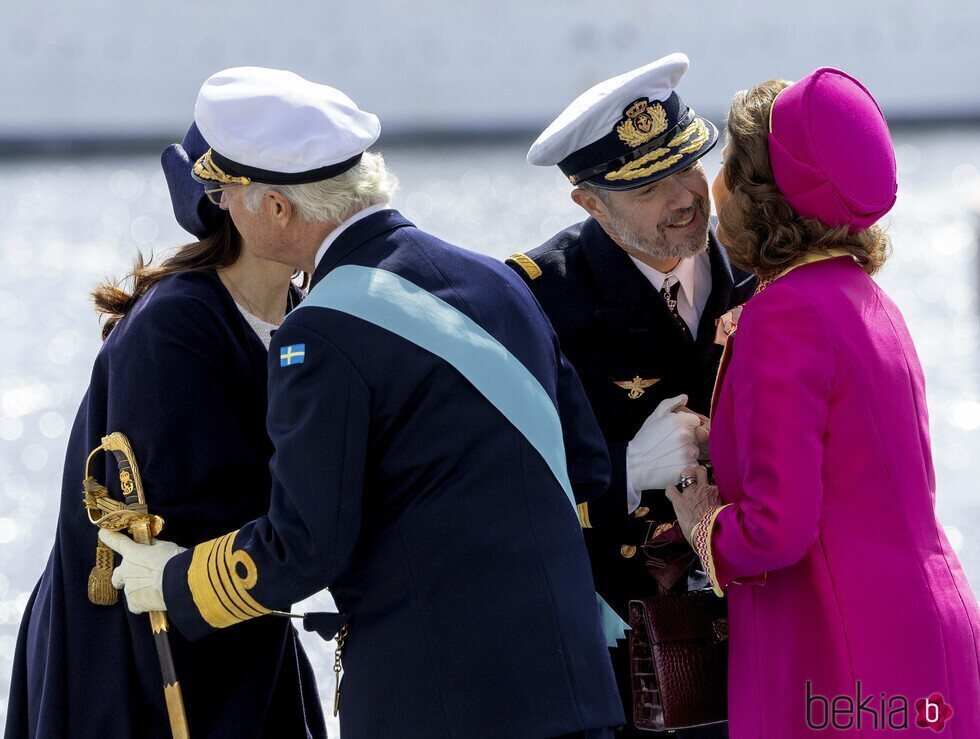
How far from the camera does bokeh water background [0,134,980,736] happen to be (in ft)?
21.5

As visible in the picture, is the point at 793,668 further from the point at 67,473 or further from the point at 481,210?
the point at 481,210

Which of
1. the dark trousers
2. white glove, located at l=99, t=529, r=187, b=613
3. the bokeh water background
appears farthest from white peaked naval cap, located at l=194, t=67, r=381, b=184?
the dark trousers

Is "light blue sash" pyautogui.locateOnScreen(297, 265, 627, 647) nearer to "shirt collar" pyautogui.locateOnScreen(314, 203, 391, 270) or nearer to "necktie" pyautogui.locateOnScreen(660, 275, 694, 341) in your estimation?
"shirt collar" pyautogui.locateOnScreen(314, 203, 391, 270)

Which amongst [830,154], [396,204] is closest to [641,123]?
[830,154]

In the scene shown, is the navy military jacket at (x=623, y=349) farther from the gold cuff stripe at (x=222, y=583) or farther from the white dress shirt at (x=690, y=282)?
the gold cuff stripe at (x=222, y=583)

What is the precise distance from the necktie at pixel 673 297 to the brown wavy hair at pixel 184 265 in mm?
850

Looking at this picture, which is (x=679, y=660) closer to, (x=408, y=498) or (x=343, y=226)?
(x=408, y=498)

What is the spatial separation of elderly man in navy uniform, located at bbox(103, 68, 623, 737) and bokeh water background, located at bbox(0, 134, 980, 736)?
1.66ft

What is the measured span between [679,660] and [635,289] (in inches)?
29.3

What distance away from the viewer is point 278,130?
2191 mm

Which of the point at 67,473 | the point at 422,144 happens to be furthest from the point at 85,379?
the point at 422,144

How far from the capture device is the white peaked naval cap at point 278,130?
218 centimetres

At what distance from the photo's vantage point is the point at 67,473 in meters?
2.57

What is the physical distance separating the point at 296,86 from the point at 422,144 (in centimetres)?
2763
